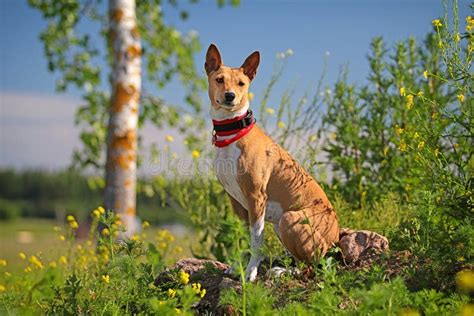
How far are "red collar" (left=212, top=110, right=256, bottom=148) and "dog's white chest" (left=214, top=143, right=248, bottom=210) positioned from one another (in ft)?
0.14

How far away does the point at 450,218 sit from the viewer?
15.9ft

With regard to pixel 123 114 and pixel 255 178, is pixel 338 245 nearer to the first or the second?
pixel 255 178

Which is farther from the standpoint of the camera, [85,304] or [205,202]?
[205,202]

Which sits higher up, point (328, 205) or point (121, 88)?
point (121, 88)

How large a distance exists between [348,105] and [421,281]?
3140 mm

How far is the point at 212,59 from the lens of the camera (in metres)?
5.04

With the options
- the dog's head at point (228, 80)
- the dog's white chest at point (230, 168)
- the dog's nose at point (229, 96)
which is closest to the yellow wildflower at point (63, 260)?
the dog's white chest at point (230, 168)

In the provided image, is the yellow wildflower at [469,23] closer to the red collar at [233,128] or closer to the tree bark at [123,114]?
the red collar at [233,128]

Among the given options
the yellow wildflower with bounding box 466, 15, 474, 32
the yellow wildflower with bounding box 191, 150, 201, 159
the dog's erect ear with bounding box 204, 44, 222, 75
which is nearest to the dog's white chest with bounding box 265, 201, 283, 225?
the dog's erect ear with bounding box 204, 44, 222, 75

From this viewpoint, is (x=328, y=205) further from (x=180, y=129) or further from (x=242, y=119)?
(x=180, y=129)

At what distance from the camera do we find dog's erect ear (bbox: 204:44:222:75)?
5.01m

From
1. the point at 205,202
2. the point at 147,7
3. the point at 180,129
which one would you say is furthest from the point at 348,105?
the point at 147,7

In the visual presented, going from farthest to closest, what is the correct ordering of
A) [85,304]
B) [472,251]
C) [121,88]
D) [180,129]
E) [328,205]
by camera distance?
[180,129]
[121,88]
[328,205]
[85,304]
[472,251]

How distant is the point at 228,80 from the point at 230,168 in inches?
25.7
